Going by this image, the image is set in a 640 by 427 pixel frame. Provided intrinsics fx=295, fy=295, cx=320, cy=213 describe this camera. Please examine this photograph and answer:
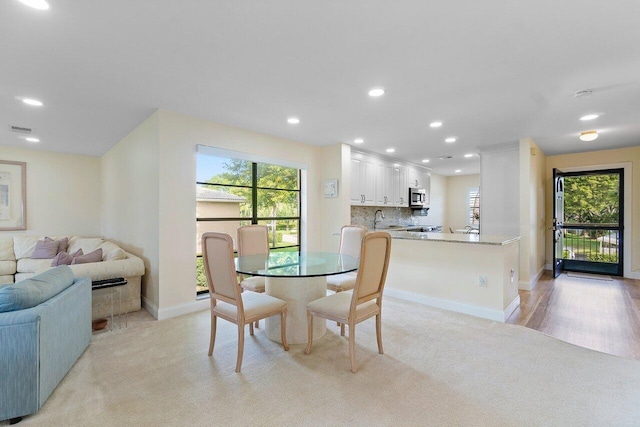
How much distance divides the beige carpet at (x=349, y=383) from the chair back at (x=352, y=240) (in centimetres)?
99

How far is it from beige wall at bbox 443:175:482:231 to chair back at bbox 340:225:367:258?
6.77 m

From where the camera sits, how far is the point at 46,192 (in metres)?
5.50

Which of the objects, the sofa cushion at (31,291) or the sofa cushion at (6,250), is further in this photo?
the sofa cushion at (6,250)

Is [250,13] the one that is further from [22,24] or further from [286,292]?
[286,292]

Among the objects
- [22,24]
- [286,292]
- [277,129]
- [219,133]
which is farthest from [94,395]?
[277,129]

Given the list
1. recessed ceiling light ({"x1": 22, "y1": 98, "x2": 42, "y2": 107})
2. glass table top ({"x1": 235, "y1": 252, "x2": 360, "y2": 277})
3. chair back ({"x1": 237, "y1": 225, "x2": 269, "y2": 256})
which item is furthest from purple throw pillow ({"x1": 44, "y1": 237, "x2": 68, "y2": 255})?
glass table top ({"x1": 235, "y1": 252, "x2": 360, "y2": 277})

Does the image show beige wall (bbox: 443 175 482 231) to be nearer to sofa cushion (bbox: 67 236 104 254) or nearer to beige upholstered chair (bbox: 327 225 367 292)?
beige upholstered chair (bbox: 327 225 367 292)

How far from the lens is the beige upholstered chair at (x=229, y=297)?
226cm

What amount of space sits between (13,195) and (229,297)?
551 cm

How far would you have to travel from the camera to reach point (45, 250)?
4.71 m

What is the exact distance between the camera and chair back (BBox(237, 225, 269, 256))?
11.8ft

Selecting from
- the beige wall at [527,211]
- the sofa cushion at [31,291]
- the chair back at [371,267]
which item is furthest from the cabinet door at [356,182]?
the sofa cushion at [31,291]

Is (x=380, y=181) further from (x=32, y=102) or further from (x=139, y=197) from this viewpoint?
(x=32, y=102)

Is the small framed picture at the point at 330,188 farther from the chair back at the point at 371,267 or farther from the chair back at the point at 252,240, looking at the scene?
the chair back at the point at 371,267
